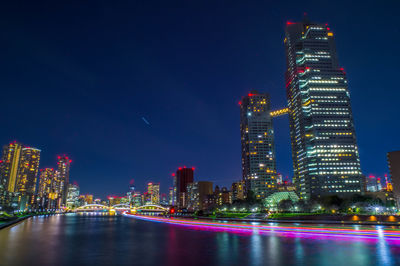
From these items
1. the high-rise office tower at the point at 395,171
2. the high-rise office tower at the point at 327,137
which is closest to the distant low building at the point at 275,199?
the high-rise office tower at the point at 327,137

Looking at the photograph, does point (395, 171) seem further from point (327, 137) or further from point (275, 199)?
point (327, 137)

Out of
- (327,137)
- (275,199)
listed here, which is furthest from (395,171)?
(327,137)

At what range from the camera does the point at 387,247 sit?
2119cm

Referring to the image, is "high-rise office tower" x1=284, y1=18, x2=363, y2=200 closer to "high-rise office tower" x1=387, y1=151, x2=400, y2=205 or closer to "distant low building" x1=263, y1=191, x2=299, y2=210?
"distant low building" x1=263, y1=191, x2=299, y2=210

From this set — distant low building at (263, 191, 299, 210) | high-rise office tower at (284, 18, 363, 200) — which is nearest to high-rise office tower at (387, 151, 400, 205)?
distant low building at (263, 191, 299, 210)

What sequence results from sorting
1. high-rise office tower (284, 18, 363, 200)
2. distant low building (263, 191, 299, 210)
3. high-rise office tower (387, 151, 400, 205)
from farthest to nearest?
high-rise office tower (284, 18, 363, 200) → distant low building (263, 191, 299, 210) → high-rise office tower (387, 151, 400, 205)

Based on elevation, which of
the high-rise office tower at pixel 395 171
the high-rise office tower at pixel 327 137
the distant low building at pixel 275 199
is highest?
the high-rise office tower at pixel 327 137

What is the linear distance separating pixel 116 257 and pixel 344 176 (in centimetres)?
18695

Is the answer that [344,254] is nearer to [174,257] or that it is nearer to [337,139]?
[174,257]

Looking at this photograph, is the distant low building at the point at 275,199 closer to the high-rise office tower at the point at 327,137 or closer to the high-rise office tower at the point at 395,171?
the high-rise office tower at the point at 327,137

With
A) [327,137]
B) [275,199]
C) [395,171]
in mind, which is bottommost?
[275,199]

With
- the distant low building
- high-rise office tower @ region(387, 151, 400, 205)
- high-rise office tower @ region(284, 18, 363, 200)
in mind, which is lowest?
the distant low building

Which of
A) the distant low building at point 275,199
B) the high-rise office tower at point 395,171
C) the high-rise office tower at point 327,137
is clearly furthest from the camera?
the high-rise office tower at point 327,137

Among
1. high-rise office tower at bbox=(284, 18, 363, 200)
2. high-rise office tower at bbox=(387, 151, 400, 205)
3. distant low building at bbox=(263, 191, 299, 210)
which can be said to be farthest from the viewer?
high-rise office tower at bbox=(284, 18, 363, 200)
